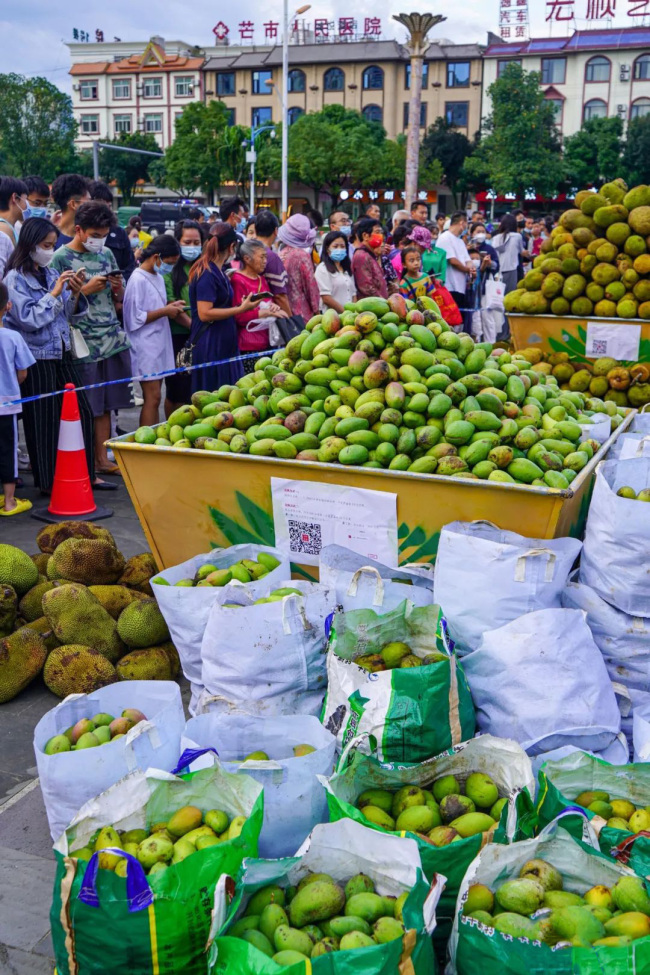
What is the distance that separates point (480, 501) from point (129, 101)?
90989 mm

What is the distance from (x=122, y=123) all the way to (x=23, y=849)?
92.0 meters

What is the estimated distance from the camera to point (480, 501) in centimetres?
364

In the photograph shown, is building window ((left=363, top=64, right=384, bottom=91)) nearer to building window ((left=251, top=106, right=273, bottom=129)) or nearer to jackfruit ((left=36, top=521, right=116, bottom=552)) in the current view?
building window ((left=251, top=106, right=273, bottom=129))

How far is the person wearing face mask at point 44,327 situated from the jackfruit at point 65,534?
5.48 ft

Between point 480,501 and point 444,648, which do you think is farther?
point 480,501

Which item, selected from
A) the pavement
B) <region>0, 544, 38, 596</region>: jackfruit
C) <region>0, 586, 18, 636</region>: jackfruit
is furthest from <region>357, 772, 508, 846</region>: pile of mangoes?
<region>0, 544, 38, 596</region>: jackfruit

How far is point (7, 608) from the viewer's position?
404cm

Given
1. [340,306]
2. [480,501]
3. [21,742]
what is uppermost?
[340,306]

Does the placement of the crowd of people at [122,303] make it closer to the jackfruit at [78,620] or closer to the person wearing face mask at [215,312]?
the person wearing face mask at [215,312]

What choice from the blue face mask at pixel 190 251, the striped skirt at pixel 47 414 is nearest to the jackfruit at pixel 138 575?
the striped skirt at pixel 47 414

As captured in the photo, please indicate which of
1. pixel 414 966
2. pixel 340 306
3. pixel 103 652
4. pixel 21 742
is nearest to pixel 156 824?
pixel 414 966

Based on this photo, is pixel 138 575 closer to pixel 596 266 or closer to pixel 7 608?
pixel 7 608

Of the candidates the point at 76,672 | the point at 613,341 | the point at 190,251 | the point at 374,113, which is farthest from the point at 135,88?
the point at 76,672

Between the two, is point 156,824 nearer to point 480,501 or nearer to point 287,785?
point 287,785
